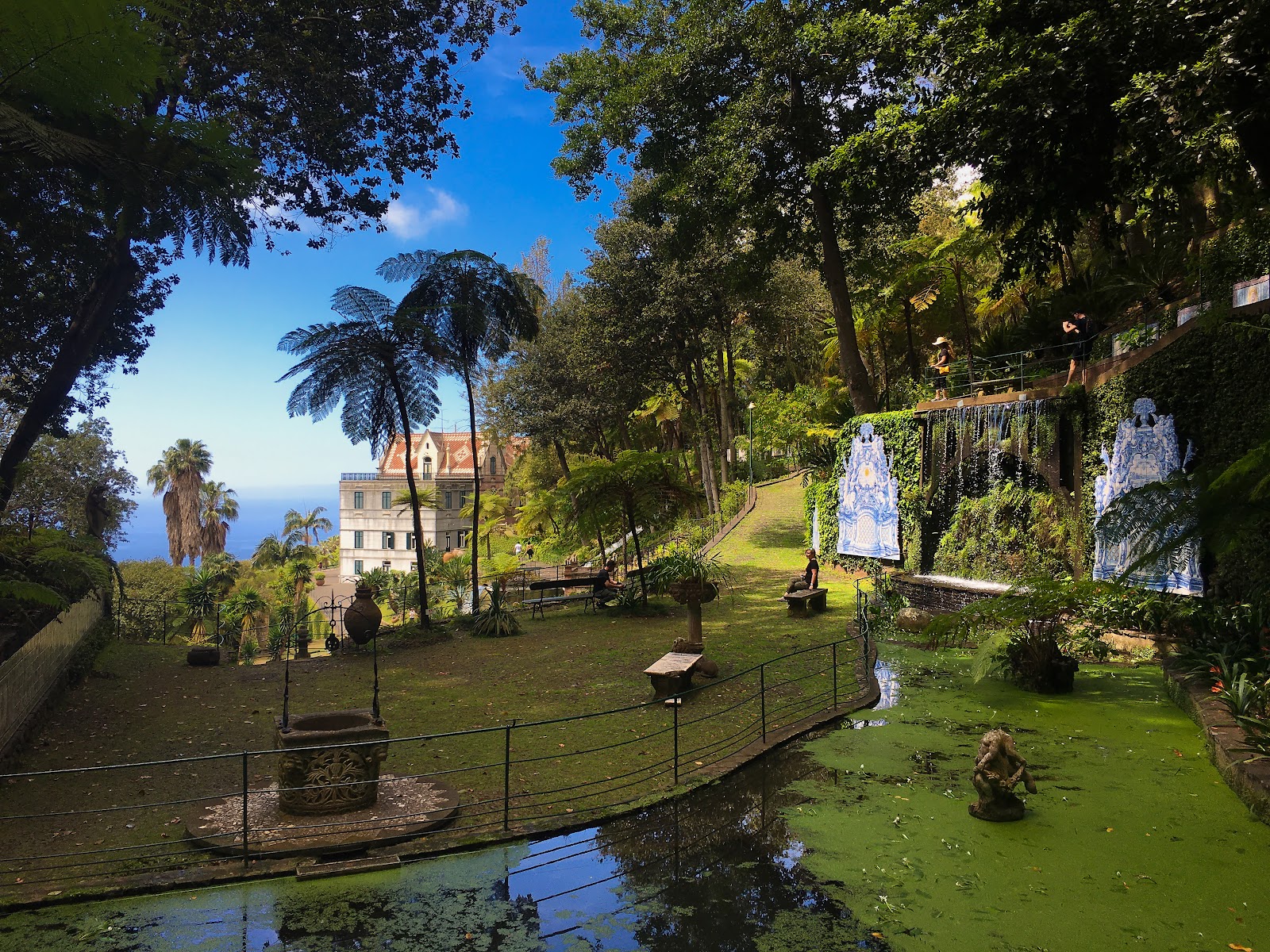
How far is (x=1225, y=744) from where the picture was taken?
24.2ft

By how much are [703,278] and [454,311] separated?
38.5 feet

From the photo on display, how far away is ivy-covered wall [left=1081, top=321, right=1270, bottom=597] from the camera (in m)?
10.4

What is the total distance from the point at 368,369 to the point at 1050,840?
54.5 ft

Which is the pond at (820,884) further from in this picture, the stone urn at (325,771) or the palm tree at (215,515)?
the palm tree at (215,515)

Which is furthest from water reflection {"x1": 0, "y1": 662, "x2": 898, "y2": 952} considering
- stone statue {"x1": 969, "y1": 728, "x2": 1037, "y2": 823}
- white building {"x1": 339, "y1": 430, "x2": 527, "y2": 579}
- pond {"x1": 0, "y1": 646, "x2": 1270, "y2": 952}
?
white building {"x1": 339, "y1": 430, "x2": 527, "y2": 579}

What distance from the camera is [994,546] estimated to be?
56.8 feet

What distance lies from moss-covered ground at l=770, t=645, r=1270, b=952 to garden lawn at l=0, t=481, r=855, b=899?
6.12 feet

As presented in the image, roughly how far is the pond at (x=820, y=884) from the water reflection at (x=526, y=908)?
16 mm

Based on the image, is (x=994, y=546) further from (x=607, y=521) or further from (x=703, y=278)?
(x=703, y=278)

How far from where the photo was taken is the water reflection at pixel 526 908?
4824mm

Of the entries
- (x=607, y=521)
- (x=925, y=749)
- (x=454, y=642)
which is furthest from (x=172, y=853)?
(x=607, y=521)

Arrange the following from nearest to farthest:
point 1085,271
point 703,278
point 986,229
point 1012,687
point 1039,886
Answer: point 1039,886, point 986,229, point 1012,687, point 1085,271, point 703,278

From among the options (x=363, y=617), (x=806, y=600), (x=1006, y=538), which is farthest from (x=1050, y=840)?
(x=363, y=617)

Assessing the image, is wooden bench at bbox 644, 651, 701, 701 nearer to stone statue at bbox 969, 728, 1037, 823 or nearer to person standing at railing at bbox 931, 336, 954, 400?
stone statue at bbox 969, 728, 1037, 823
